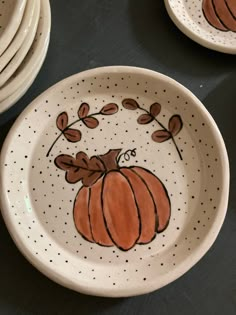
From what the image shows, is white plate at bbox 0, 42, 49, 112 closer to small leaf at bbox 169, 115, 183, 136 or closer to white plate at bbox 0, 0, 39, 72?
white plate at bbox 0, 0, 39, 72

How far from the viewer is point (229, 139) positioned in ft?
2.55

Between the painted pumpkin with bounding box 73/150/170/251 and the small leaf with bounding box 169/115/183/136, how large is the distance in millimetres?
83

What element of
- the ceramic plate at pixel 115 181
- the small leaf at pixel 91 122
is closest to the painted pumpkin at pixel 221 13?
the ceramic plate at pixel 115 181

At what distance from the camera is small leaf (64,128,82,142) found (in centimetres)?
76

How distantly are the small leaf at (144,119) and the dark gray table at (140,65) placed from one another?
0.10 m

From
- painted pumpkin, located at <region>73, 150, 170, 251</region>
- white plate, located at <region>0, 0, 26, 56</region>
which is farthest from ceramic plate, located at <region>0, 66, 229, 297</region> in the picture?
white plate, located at <region>0, 0, 26, 56</region>

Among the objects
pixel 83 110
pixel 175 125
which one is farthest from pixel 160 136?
pixel 83 110

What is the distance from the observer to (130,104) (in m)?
0.78

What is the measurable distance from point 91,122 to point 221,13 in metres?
0.33

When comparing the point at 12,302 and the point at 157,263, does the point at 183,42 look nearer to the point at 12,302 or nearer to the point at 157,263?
the point at 157,263

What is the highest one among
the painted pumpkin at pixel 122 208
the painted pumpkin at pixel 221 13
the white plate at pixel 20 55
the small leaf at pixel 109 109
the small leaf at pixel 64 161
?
the white plate at pixel 20 55

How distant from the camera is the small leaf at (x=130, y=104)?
783 millimetres

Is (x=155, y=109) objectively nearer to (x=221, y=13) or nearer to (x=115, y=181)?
(x=115, y=181)

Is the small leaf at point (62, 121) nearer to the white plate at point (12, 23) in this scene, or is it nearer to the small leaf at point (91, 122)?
the small leaf at point (91, 122)
